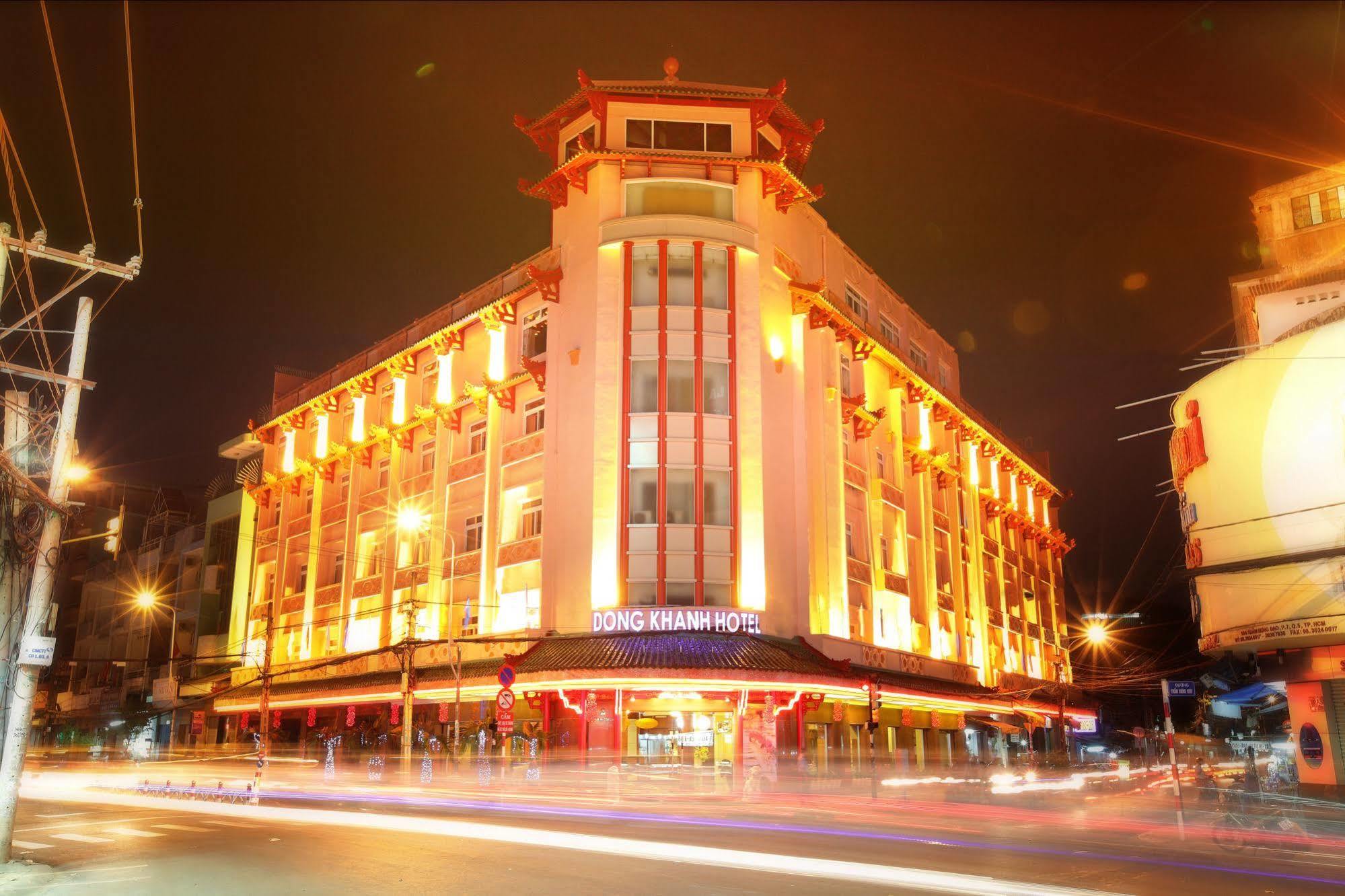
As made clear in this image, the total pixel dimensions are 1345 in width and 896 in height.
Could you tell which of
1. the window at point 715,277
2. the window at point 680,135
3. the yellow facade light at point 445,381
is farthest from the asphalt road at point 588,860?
the window at point 680,135

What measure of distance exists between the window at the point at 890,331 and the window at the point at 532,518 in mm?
19425

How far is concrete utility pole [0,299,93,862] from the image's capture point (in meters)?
14.3

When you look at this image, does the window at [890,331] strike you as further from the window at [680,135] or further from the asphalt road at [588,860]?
the asphalt road at [588,860]

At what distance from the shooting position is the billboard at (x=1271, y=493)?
27.3m

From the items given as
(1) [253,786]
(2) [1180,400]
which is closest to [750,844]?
(1) [253,786]

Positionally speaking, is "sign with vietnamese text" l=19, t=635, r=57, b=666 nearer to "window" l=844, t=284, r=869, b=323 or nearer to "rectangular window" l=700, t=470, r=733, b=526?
"rectangular window" l=700, t=470, r=733, b=526

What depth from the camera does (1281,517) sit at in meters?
28.8

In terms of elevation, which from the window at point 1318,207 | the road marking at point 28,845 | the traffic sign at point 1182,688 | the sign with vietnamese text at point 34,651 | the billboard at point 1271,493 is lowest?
the road marking at point 28,845

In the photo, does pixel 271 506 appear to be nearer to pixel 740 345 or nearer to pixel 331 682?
pixel 331 682

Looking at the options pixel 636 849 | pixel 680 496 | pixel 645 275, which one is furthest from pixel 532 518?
pixel 636 849

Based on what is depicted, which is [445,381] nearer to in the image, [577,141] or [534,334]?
[534,334]

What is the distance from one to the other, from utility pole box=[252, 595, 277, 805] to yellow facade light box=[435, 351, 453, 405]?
1218 centimetres

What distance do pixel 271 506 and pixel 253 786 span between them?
110 feet

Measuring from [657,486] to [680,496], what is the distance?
87 cm
